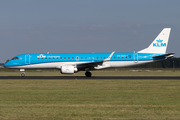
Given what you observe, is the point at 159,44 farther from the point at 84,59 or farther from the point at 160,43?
the point at 84,59

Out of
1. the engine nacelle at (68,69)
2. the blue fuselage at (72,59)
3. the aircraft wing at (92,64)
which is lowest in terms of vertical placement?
the engine nacelle at (68,69)

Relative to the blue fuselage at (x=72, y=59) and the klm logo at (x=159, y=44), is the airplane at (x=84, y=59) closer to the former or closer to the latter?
the blue fuselage at (x=72, y=59)

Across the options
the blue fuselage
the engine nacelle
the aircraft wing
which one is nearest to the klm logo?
the blue fuselage

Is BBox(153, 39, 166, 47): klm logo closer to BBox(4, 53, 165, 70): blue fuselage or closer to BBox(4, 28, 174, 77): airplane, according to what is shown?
BBox(4, 28, 174, 77): airplane

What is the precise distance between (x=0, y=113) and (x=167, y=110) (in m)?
6.75

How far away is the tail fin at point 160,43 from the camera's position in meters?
42.1

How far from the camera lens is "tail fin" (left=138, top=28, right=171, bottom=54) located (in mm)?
42094

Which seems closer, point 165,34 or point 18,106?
point 18,106

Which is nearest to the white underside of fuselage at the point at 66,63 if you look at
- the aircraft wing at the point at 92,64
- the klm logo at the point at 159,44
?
the aircraft wing at the point at 92,64

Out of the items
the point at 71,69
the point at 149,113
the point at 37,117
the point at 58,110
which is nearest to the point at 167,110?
the point at 149,113

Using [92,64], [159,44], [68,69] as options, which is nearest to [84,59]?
[92,64]

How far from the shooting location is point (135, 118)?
996cm

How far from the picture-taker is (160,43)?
42.9 m

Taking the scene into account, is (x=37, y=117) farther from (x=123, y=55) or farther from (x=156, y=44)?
(x=156, y=44)
